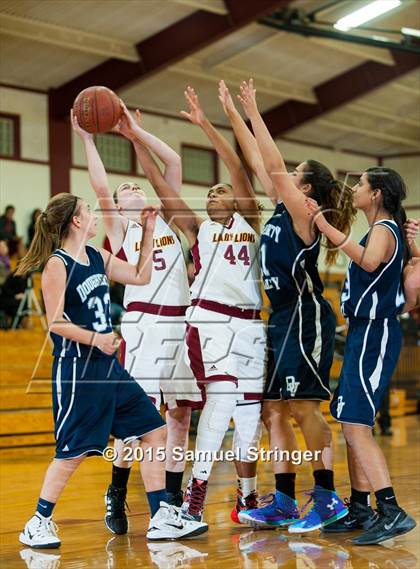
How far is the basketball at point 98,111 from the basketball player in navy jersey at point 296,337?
2.81 ft

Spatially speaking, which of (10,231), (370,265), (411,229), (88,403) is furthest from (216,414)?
(10,231)

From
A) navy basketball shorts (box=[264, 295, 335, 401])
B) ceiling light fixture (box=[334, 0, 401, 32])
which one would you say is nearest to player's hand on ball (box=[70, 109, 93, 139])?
navy basketball shorts (box=[264, 295, 335, 401])

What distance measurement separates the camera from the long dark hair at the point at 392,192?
191 inches

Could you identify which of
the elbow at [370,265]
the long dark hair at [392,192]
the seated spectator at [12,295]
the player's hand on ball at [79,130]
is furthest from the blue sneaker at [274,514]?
the seated spectator at [12,295]

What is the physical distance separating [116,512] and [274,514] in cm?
92

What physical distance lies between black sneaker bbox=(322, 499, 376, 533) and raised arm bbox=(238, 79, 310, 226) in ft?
5.46

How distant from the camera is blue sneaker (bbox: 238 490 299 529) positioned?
496cm

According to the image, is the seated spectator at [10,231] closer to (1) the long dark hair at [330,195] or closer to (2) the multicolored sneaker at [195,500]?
(1) the long dark hair at [330,195]

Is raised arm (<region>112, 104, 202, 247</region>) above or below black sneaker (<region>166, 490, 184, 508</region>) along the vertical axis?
above

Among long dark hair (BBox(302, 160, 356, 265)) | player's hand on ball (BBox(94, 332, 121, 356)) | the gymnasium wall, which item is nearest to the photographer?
player's hand on ball (BBox(94, 332, 121, 356))

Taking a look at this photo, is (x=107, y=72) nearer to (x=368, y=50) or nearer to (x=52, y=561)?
(x=368, y=50)

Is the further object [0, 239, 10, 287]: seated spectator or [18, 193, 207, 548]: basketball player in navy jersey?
[0, 239, 10, 287]: seated spectator

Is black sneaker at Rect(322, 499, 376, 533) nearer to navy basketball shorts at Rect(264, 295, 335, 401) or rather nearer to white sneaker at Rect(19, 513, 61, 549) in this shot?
navy basketball shorts at Rect(264, 295, 335, 401)

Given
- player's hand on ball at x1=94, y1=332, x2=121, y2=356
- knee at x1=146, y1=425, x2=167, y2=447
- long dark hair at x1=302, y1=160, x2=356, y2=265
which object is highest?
long dark hair at x1=302, y1=160, x2=356, y2=265
